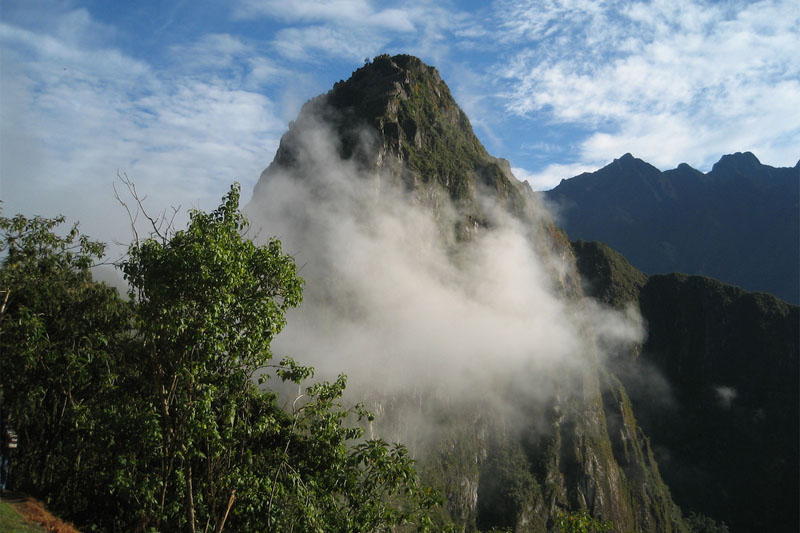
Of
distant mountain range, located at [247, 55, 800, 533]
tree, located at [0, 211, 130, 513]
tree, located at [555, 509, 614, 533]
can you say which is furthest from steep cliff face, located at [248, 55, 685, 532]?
tree, located at [555, 509, 614, 533]

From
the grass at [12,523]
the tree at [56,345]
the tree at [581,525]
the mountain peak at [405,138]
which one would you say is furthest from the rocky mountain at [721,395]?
the grass at [12,523]

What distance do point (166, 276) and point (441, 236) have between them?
518 feet

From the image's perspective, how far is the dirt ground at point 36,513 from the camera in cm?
1874

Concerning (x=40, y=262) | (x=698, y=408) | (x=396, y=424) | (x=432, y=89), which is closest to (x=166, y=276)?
(x=40, y=262)

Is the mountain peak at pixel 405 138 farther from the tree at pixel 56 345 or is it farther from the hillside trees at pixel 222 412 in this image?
the hillside trees at pixel 222 412

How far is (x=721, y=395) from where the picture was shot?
17638 cm

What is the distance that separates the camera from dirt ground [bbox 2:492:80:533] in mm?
18737

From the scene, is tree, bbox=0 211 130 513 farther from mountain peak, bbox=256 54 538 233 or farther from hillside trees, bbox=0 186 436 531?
mountain peak, bbox=256 54 538 233

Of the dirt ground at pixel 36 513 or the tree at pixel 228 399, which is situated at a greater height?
the tree at pixel 228 399

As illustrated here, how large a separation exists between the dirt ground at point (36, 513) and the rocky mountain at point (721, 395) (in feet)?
593

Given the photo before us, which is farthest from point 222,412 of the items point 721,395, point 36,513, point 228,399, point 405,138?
point 721,395

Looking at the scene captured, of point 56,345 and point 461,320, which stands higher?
point 461,320

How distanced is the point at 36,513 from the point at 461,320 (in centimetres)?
15771

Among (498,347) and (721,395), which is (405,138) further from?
(721,395)
